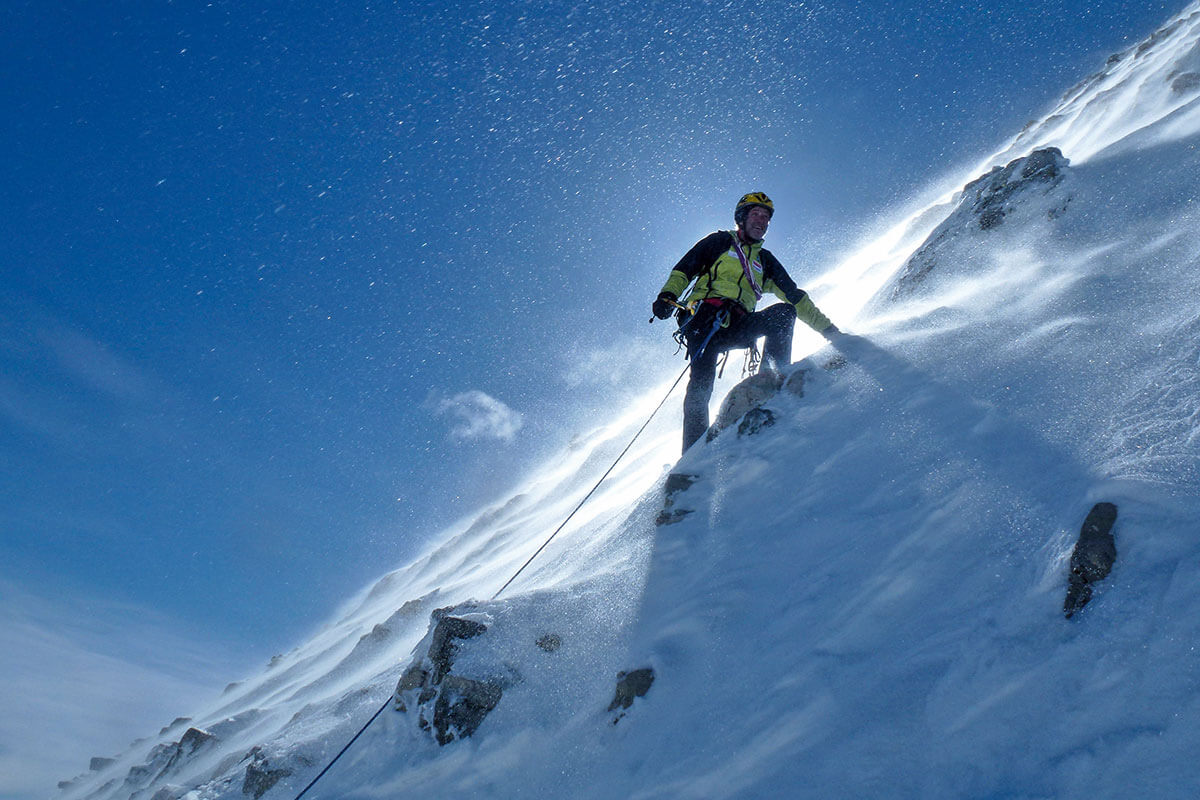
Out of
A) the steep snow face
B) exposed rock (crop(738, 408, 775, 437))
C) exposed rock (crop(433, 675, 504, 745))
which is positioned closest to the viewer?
exposed rock (crop(433, 675, 504, 745))

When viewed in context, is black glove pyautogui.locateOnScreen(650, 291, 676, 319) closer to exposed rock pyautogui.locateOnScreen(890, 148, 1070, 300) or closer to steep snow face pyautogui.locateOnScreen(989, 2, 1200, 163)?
exposed rock pyautogui.locateOnScreen(890, 148, 1070, 300)

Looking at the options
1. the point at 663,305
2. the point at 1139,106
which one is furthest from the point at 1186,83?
the point at 663,305

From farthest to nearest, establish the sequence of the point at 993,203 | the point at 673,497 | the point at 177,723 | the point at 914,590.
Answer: the point at 177,723, the point at 993,203, the point at 673,497, the point at 914,590

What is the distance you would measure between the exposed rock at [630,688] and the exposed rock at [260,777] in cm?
388

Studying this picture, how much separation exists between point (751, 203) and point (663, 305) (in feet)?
6.04

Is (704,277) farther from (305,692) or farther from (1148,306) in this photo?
(305,692)

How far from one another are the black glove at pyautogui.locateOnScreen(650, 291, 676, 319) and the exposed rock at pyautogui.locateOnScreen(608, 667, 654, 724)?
4.49 meters

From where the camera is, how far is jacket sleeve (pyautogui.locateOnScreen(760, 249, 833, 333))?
27.7 feet

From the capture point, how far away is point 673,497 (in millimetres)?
7008

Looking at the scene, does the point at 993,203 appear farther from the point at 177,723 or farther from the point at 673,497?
the point at 177,723

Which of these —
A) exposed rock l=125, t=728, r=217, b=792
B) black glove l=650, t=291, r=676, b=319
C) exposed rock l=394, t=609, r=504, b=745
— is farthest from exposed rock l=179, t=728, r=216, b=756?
black glove l=650, t=291, r=676, b=319

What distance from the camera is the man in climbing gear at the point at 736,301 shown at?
8367 mm

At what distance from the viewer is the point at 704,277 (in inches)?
332

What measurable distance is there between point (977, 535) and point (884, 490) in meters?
1.00
